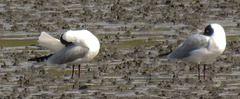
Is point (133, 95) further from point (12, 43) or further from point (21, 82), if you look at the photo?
point (12, 43)

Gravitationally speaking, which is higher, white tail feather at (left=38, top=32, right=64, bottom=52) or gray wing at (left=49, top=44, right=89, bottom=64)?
white tail feather at (left=38, top=32, right=64, bottom=52)

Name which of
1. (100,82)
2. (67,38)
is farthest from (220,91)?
(67,38)

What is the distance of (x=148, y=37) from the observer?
18.2m

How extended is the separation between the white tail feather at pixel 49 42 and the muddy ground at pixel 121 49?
0.42 metres

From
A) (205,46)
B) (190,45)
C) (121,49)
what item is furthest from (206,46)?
(121,49)

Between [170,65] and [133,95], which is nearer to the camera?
[133,95]

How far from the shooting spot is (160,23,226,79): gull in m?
14.5

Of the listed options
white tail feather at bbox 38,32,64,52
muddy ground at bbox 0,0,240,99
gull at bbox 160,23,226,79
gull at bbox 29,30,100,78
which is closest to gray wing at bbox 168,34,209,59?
gull at bbox 160,23,226,79

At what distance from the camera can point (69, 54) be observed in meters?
15.1

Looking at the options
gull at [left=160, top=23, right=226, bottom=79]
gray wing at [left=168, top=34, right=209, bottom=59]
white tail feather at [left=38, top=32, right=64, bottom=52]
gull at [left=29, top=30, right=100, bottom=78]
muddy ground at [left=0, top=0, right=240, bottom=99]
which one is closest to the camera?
muddy ground at [left=0, top=0, right=240, bottom=99]

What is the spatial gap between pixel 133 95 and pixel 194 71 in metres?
2.38

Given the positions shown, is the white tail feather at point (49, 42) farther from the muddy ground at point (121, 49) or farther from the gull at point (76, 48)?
the muddy ground at point (121, 49)

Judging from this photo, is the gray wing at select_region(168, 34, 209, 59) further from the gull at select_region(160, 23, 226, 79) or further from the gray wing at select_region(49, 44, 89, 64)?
the gray wing at select_region(49, 44, 89, 64)

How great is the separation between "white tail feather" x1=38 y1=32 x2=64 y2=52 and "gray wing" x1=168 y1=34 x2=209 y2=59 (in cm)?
229
